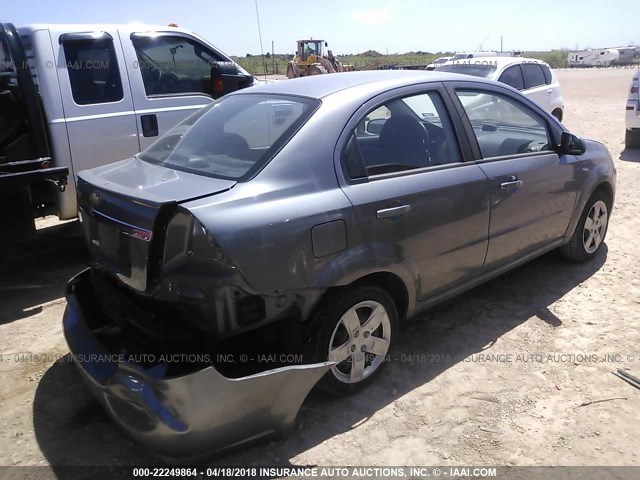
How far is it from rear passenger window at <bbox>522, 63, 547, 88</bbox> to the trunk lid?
8676 millimetres

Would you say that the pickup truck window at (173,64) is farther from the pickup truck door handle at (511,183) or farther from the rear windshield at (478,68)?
the rear windshield at (478,68)

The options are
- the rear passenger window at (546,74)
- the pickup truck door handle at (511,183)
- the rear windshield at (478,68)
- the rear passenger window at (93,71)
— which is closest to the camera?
the pickup truck door handle at (511,183)

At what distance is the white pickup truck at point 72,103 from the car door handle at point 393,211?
9.38 ft

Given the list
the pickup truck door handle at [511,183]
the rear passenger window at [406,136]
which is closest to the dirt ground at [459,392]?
the pickup truck door handle at [511,183]

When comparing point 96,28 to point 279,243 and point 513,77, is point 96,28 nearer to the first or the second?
point 279,243

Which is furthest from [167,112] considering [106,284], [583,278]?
[583,278]

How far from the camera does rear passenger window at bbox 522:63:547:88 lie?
974 cm

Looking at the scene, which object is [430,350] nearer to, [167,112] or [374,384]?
[374,384]

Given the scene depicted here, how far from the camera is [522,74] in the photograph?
9664 mm

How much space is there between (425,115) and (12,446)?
9.74 ft

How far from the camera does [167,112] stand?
5211 millimetres

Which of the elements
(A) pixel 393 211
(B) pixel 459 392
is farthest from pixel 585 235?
(A) pixel 393 211

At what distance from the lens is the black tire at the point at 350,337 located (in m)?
2.67

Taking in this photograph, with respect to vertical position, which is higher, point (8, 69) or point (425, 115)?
point (8, 69)
